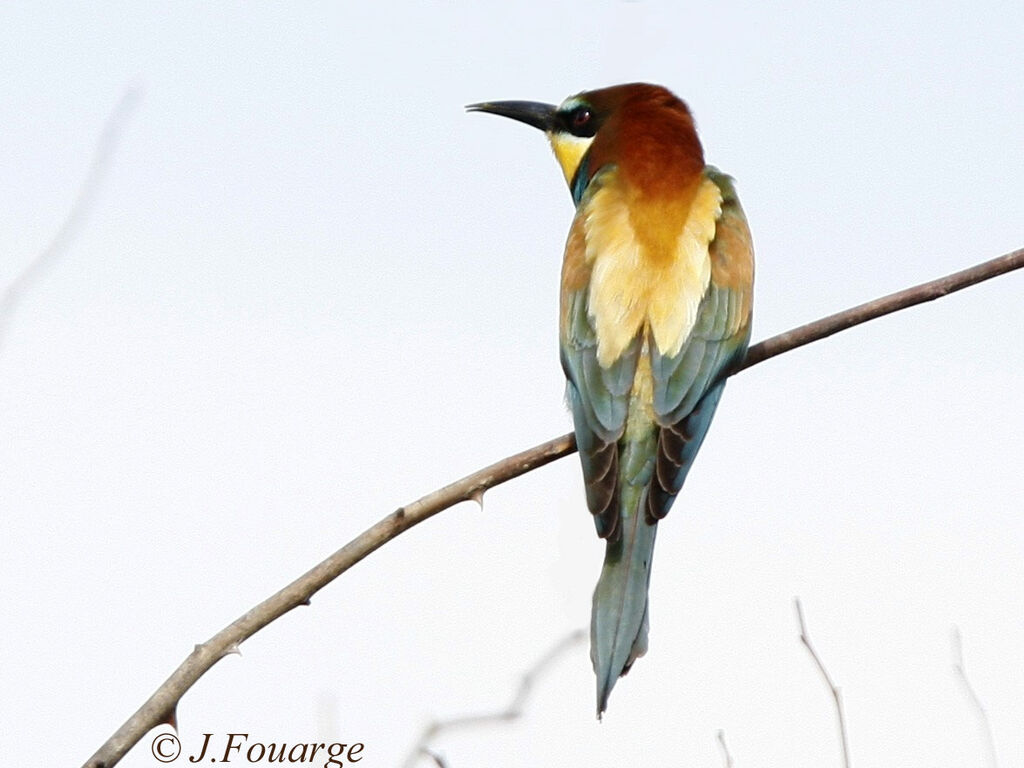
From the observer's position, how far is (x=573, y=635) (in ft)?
4.86

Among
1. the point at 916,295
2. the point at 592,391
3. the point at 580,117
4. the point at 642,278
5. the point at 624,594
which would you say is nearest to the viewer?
the point at 916,295

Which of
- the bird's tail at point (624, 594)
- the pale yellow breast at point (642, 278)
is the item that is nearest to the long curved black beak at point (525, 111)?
the pale yellow breast at point (642, 278)

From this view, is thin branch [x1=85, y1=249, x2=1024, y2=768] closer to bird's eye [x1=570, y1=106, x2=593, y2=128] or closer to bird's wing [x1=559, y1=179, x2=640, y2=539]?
bird's wing [x1=559, y1=179, x2=640, y2=539]

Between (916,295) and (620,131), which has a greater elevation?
(620,131)

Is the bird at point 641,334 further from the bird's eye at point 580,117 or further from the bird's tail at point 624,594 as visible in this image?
the bird's eye at point 580,117

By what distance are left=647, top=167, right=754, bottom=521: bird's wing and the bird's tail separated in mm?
38

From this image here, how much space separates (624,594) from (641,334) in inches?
21.7

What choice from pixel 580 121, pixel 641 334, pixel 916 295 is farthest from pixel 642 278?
pixel 580 121

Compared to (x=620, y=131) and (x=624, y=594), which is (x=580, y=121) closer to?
(x=620, y=131)

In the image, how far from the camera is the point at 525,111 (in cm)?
393

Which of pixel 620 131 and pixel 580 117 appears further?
pixel 580 117

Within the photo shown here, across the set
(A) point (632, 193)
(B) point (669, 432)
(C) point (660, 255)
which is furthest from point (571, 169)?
(B) point (669, 432)

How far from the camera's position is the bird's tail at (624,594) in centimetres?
242

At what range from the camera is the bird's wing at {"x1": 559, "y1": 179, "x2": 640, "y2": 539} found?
2.55 metres
